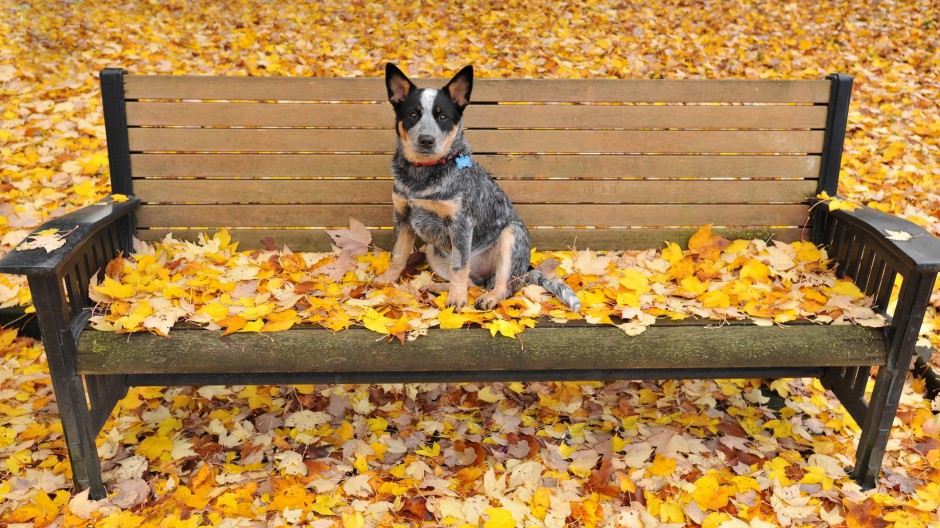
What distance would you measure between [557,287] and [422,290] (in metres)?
0.63

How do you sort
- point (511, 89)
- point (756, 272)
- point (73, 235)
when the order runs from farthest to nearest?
point (511, 89) → point (756, 272) → point (73, 235)

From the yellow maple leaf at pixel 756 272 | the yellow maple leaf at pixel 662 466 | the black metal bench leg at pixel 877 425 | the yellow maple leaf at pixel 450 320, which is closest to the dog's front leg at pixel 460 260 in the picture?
the yellow maple leaf at pixel 450 320

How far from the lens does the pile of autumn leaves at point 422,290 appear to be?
8.75 ft

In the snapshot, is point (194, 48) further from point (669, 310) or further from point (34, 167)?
point (669, 310)

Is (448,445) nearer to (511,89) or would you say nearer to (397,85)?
(397,85)

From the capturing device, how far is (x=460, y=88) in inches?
113

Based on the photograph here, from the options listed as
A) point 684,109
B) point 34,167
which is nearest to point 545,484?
point 684,109

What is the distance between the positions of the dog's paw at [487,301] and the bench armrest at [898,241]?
163cm

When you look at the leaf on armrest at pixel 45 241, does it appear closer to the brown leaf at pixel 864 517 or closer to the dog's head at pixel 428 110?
the dog's head at pixel 428 110

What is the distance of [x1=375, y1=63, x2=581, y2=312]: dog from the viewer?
285 cm

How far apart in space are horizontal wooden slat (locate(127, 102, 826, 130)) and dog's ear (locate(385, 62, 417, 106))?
548 mm

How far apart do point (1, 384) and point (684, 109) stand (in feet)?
12.5

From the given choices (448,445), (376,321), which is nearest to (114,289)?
(376,321)

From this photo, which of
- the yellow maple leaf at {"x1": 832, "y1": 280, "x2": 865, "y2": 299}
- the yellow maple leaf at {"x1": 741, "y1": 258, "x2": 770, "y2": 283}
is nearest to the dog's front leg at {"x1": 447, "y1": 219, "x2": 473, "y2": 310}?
the yellow maple leaf at {"x1": 741, "y1": 258, "x2": 770, "y2": 283}
